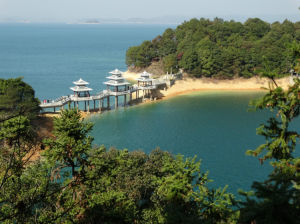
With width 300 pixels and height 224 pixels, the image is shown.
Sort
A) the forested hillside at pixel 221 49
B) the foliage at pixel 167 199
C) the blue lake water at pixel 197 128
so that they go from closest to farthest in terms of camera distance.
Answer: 1. the foliage at pixel 167 199
2. the blue lake water at pixel 197 128
3. the forested hillside at pixel 221 49

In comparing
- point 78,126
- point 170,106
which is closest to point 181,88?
point 170,106

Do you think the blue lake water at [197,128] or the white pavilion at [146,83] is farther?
the white pavilion at [146,83]

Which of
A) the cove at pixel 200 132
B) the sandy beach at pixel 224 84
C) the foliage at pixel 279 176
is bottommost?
the cove at pixel 200 132

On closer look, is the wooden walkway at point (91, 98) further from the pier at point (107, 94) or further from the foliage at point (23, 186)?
the foliage at point (23, 186)

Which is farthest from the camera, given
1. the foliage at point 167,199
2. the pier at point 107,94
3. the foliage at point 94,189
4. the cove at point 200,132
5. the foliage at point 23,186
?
the pier at point 107,94

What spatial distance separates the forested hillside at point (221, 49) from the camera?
74.7m

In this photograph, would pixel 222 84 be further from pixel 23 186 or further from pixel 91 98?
pixel 23 186

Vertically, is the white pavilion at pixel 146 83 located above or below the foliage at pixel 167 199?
above

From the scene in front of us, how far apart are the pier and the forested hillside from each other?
Answer: 1084cm

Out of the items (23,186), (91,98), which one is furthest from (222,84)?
(23,186)

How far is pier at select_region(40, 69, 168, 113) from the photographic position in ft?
173

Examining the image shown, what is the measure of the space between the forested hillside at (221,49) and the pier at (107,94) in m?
10.8

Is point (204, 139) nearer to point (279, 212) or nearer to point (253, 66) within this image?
point (279, 212)

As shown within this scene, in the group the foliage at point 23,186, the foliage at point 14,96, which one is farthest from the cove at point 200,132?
the foliage at point 23,186
